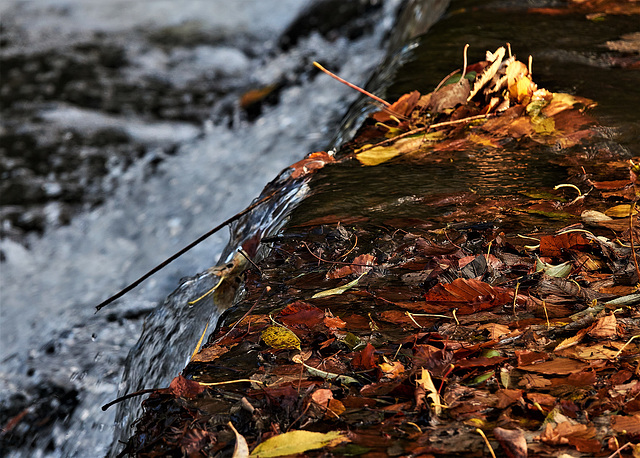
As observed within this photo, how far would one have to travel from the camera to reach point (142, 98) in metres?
6.29

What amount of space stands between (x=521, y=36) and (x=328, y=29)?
Result: 329cm

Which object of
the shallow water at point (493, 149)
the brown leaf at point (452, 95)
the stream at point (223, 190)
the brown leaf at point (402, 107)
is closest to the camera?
the shallow water at point (493, 149)

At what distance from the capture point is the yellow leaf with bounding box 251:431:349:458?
1.02 meters

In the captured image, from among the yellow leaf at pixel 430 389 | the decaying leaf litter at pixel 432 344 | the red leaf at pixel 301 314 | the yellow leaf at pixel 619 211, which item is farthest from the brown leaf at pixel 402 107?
the yellow leaf at pixel 430 389

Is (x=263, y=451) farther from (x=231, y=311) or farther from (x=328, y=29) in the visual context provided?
(x=328, y=29)

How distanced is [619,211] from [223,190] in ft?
10.3

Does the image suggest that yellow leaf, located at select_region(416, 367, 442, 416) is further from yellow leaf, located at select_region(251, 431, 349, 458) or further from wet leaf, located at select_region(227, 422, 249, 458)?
wet leaf, located at select_region(227, 422, 249, 458)

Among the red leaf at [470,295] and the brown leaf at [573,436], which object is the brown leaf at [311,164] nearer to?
the red leaf at [470,295]

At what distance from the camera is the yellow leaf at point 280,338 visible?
1.29m

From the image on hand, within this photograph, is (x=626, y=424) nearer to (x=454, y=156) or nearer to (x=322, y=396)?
(x=322, y=396)

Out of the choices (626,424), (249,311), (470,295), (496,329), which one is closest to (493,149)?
(470,295)

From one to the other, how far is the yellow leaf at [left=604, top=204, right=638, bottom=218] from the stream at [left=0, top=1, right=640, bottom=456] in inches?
7.6

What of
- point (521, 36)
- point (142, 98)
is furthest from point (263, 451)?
point (142, 98)

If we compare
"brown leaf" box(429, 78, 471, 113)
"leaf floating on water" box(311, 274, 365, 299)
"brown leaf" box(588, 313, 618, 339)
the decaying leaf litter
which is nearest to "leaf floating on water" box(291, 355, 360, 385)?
the decaying leaf litter
